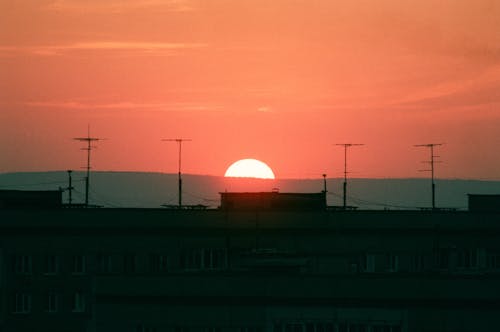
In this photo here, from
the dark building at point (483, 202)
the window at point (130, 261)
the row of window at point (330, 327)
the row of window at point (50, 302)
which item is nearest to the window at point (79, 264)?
the row of window at point (50, 302)

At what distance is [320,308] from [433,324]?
513 centimetres

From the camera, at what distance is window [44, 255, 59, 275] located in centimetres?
11225

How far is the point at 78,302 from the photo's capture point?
11175 cm

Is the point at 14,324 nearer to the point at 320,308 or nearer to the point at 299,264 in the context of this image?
the point at 299,264

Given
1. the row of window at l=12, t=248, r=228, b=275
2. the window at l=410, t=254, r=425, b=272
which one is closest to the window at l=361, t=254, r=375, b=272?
the window at l=410, t=254, r=425, b=272

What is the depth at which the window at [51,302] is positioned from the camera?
11194 cm

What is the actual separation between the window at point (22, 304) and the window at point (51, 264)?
233cm

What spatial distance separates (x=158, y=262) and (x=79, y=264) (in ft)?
19.0

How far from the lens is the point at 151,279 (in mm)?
71812

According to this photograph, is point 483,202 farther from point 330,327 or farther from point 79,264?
point 330,327

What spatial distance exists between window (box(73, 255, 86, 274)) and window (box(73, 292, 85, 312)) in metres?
1.63

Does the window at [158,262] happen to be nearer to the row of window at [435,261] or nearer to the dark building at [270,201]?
the dark building at [270,201]

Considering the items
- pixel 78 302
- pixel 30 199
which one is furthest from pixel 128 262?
pixel 30 199

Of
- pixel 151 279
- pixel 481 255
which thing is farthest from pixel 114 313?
pixel 481 255
